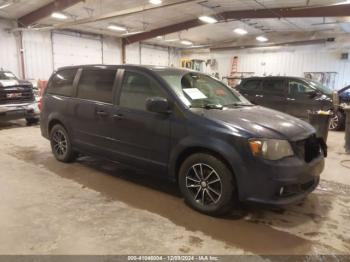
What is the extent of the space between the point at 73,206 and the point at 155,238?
109cm

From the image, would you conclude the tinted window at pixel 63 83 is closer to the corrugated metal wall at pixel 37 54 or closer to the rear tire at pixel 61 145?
the rear tire at pixel 61 145

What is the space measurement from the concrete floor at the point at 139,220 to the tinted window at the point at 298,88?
169 inches

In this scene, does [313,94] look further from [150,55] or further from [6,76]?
[150,55]

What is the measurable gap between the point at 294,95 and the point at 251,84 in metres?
1.28

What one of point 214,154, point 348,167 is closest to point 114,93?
point 214,154

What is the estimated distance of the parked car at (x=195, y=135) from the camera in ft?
8.52

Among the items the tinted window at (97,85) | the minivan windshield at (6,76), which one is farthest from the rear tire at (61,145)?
the minivan windshield at (6,76)

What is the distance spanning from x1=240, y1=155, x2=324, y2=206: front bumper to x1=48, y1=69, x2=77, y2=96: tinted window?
9.51 feet

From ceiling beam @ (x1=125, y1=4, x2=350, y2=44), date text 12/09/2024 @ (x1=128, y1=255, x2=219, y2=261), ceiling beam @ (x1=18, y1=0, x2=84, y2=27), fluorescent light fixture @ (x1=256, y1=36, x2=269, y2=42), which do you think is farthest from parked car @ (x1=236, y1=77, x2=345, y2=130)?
fluorescent light fixture @ (x1=256, y1=36, x2=269, y2=42)

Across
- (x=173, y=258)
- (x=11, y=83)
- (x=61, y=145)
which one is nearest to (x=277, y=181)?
(x=173, y=258)

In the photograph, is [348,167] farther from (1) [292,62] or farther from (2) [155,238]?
(1) [292,62]

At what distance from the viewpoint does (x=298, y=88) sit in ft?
26.4

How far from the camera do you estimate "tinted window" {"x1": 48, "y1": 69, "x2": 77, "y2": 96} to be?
14.0ft

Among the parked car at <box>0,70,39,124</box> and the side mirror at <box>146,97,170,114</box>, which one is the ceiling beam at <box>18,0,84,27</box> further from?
the side mirror at <box>146,97,170,114</box>
